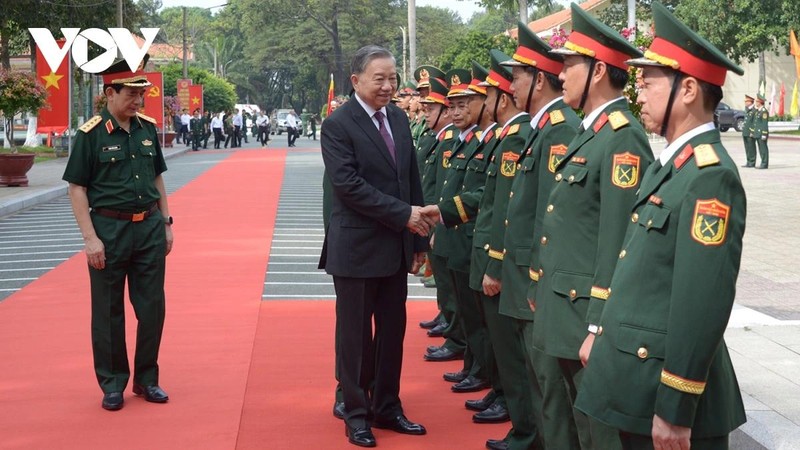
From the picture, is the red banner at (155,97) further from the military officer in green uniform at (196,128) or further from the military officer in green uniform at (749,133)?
the military officer in green uniform at (749,133)

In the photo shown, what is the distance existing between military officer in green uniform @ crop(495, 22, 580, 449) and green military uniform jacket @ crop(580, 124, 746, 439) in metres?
1.17

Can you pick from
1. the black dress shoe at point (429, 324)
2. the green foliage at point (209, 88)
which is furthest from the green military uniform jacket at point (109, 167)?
the green foliage at point (209, 88)

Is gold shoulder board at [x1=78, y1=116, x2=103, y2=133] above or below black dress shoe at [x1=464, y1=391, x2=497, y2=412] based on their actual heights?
above

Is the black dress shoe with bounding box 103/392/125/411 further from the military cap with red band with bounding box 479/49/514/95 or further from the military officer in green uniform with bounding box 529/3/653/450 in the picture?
the military officer in green uniform with bounding box 529/3/653/450

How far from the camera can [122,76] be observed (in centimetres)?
696

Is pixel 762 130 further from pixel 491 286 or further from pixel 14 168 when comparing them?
pixel 491 286

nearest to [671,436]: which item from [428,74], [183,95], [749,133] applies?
[428,74]

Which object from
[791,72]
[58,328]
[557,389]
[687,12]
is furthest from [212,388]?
[791,72]

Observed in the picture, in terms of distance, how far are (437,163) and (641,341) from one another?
4944 mm

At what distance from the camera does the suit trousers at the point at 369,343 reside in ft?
20.9

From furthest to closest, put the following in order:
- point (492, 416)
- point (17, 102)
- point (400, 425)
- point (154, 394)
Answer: point (17, 102) < point (154, 394) < point (492, 416) < point (400, 425)

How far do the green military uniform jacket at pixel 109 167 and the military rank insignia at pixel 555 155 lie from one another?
3.00 meters

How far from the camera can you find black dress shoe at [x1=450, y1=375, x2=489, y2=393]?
746 cm

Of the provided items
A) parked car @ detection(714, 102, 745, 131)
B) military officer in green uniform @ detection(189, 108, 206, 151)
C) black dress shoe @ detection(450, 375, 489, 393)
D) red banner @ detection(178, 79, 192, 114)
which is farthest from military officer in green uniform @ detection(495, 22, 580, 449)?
parked car @ detection(714, 102, 745, 131)
